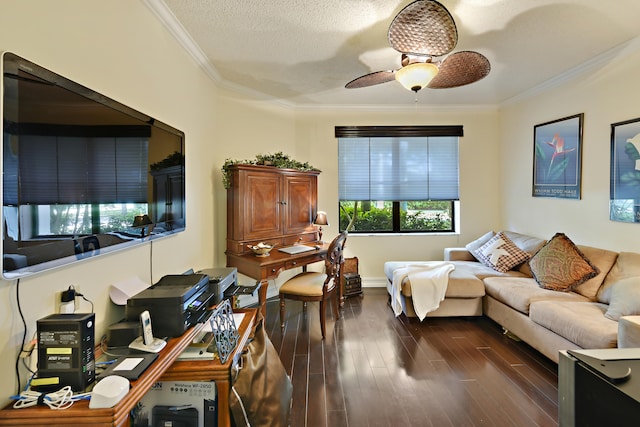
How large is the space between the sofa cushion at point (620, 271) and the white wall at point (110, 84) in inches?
138

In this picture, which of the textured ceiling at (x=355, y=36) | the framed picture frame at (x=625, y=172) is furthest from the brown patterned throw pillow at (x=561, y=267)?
the textured ceiling at (x=355, y=36)

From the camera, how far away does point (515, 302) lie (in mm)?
2732

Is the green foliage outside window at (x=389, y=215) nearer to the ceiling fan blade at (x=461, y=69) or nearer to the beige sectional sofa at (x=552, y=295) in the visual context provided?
the beige sectional sofa at (x=552, y=295)

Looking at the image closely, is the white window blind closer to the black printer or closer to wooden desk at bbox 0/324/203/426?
the black printer

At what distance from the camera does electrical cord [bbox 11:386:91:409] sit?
95 cm

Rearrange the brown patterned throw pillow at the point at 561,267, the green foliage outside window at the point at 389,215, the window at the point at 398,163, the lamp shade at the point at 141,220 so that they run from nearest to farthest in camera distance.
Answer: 1. the lamp shade at the point at 141,220
2. the brown patterned throw pillow at the point at 561,267
3. the window at the point at 398,163
4. the green foliage outside window at the point at 389,215

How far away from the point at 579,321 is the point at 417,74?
6.84 ft

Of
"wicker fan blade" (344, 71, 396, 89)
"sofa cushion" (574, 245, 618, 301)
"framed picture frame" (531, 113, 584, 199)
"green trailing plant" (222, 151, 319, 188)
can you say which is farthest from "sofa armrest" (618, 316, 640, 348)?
"green trailing plant" (222, 151, 319, 188)

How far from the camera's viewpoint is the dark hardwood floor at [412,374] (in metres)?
1.88

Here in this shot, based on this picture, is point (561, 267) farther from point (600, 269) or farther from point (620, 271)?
point (620, 271)

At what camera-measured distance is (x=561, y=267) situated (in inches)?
112

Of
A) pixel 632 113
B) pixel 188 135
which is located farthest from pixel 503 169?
pixel 188 135

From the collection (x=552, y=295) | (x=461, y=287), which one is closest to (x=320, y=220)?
(x=461, y=287)

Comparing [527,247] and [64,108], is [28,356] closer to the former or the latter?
[64,108]
